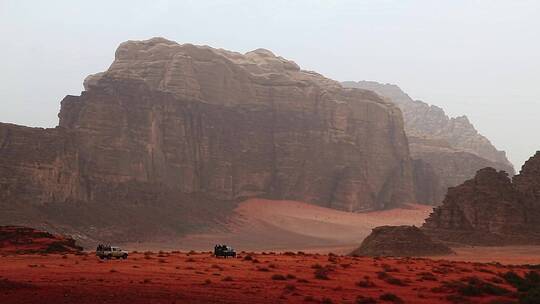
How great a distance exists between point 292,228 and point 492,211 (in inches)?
1401

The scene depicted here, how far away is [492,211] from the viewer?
246ft

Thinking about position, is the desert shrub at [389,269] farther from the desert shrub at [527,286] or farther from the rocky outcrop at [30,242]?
the rocky outcrop at [30,242]

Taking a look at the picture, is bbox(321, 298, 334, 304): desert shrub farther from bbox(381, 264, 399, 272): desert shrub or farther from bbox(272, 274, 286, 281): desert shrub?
bbox(381, 264, 399, 272): desert shrub

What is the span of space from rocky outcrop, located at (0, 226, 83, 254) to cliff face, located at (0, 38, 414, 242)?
22.5 m

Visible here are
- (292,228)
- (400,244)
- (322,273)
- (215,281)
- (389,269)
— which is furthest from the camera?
(292,228)

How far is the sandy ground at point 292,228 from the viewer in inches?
3369

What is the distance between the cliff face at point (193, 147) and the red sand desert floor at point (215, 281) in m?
41.6

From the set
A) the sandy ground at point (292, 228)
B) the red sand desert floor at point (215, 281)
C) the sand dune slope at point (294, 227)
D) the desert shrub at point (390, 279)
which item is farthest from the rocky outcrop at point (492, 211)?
the desert shrub at point (390, 279)

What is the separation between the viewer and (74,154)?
86.0 metres

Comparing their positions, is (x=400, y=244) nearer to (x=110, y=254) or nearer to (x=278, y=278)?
(x=110, y=254)

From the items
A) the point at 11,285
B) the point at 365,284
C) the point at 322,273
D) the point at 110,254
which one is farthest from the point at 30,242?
the point at 365,284

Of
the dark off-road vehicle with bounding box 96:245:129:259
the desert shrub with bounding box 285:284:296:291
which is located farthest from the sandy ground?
the desert shrub with bounding box 285:284:296:291

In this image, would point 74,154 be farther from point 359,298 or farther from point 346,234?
point 359,298

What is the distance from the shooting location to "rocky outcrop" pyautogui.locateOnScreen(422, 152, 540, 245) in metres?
73.4
